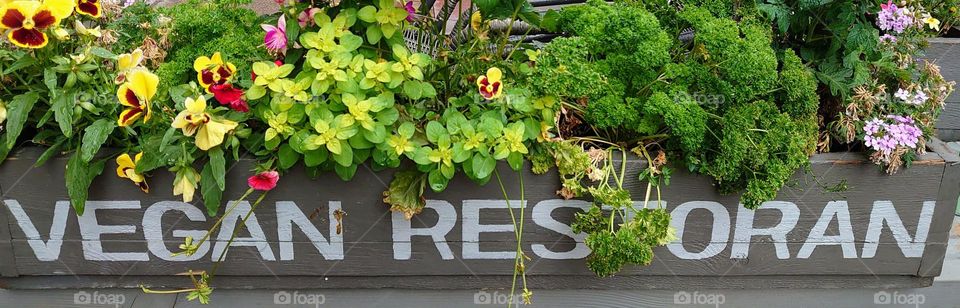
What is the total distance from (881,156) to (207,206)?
153 centimetres

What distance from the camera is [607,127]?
6.11ft

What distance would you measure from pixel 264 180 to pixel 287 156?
7cm

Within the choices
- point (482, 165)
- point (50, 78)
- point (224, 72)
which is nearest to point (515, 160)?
point (482, 165)

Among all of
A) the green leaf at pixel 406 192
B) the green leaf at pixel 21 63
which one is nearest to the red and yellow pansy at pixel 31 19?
the green leaf at pixel 21 63

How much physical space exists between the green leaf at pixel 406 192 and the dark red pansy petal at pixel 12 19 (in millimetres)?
823

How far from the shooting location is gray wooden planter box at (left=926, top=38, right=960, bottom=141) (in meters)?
2.62

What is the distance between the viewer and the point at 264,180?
5.58 feet

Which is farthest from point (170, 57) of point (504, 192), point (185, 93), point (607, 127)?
point (607, 127)

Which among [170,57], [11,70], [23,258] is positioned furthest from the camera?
[170,57]

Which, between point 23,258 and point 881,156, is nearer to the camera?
point 881,156

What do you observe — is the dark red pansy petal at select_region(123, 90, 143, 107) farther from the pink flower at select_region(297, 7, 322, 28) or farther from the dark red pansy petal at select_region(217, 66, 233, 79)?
the pink flower at select_region(297, 7, 322, 28)

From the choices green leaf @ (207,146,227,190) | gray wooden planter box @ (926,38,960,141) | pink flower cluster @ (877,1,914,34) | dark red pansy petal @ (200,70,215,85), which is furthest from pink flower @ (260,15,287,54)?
gray wooden planter box @ (926,38,960,141)

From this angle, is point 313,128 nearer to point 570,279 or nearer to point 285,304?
point 285,304

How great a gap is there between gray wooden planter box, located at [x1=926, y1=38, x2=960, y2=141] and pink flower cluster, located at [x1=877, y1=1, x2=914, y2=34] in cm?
67
